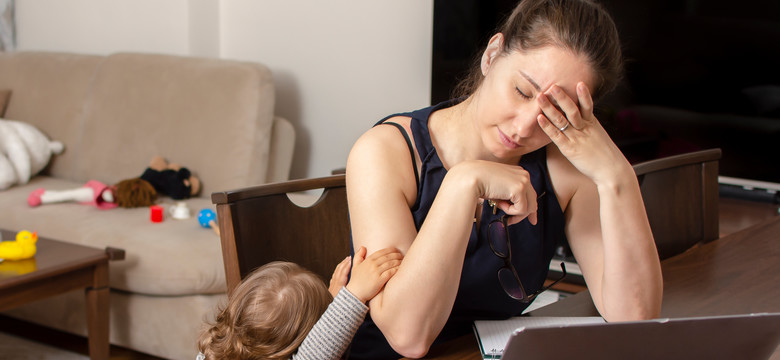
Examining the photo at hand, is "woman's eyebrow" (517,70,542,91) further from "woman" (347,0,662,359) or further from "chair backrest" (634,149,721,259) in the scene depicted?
"chair backrest" (634,149,721,259)

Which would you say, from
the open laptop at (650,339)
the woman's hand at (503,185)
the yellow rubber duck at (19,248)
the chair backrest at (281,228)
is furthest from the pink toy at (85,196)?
the open laptop at (650,339)

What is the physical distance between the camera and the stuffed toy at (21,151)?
2881 millimetres

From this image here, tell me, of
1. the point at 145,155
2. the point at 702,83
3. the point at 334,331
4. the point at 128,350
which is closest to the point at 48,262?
the point at 128,350

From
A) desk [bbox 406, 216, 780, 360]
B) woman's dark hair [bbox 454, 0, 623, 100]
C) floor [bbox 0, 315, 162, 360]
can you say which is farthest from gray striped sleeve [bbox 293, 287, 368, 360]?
floor [bbox 0, 315, 162, 360]

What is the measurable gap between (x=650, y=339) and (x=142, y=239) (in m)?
1.97

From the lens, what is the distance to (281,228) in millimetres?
1118

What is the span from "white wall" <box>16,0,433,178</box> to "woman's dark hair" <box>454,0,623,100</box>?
1.88 metres

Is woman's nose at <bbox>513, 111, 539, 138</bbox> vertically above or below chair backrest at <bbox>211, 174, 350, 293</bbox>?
above

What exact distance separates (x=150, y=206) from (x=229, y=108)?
47 centimetres

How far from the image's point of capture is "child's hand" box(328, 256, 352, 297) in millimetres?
1104

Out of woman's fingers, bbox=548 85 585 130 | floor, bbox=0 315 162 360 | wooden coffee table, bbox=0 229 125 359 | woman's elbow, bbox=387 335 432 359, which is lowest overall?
floor, bbox=0 315 162 360

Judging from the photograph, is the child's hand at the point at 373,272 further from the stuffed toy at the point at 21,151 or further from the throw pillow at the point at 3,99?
the throw pillow at the point at 3,99

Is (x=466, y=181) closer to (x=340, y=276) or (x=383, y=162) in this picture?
(x=383, y=162)

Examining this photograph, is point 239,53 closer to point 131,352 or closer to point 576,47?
point 131,352
